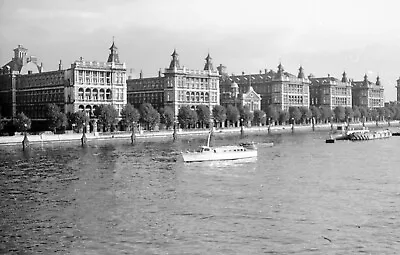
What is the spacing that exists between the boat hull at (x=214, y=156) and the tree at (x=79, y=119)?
37375 mm

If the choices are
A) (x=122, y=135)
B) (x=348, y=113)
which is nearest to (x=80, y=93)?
(x=122, y=135)

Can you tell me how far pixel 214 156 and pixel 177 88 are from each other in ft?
209

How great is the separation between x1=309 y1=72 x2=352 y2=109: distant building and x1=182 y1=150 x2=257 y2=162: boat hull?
106m

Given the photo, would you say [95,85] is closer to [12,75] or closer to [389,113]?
[12,75]

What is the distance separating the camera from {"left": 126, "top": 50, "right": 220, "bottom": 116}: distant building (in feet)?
374

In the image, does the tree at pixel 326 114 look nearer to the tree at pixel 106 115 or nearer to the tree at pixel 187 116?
the tree at pixel 187 116

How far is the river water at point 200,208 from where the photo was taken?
2233 centimetres

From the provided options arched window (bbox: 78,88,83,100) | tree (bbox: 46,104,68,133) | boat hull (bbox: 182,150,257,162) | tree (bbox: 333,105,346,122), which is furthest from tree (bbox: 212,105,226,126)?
boat hull (bbox: 182,150,257,162)

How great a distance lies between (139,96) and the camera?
121 metres

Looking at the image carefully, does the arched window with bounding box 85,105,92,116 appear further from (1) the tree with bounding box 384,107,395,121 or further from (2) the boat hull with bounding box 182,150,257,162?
(1) the tree with bounding box 384,107,395,121

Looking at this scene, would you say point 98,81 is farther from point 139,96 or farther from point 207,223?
point 207,223

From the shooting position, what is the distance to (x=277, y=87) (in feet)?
469

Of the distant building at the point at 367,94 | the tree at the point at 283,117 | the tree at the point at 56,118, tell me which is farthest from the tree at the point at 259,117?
the distant building at the point at 367,94

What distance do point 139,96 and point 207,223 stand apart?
96.7 m
